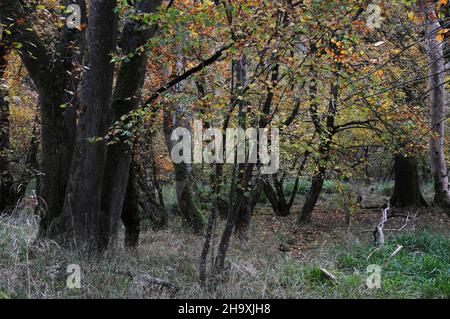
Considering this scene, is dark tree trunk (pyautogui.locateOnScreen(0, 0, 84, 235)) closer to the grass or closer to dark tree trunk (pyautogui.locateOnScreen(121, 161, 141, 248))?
the grass

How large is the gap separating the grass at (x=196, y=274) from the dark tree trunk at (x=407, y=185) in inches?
317

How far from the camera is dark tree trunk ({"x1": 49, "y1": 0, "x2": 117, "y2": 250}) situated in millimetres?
5891

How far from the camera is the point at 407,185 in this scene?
15.0 m

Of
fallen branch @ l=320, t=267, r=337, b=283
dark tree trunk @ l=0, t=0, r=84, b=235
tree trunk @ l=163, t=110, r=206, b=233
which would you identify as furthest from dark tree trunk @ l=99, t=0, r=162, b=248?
tree trunk @ l=163, t=110, r=206, b=233

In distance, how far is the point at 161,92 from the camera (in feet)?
22.3

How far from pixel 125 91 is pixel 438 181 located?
5502 mm

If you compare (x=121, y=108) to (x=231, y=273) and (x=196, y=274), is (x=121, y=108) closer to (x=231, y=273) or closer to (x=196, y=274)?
(x=196, y=274)

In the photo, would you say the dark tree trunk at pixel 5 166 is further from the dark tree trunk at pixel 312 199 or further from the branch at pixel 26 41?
the dark tree trunk at pixel 312 199

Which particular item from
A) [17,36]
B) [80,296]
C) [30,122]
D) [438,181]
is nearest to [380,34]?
[438,181]

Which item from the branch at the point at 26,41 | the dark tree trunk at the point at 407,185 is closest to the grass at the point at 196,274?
the branch at the point at 26,41

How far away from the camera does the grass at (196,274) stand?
4747mm

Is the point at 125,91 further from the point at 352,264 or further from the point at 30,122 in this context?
the point at 30,122

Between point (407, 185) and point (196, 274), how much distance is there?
11422mm

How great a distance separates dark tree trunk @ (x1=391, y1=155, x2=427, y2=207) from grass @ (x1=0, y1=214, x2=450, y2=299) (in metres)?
8.04
